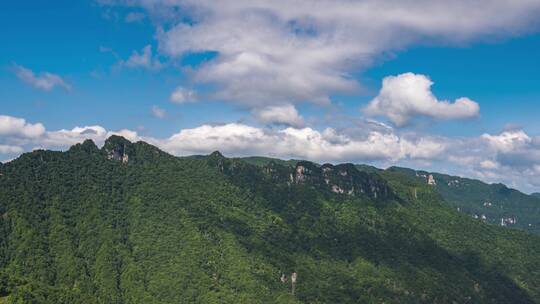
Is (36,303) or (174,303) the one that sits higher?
(36,303)

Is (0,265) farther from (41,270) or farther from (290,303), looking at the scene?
(290,303)

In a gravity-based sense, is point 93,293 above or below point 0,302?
below

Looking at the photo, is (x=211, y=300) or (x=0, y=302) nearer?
(x=0, y=302)

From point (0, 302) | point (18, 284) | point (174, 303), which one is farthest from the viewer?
point (174, 303)

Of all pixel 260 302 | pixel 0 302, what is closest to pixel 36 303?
pixel 0 302

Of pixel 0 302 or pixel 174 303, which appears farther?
pixel 174 303

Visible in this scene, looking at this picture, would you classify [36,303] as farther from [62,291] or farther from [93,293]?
[93,293]

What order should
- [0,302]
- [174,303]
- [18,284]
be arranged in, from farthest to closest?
1. [174,303]
2. [18,284]
3. [0,302]

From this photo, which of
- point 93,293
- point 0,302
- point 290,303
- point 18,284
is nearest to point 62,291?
point 18,284
